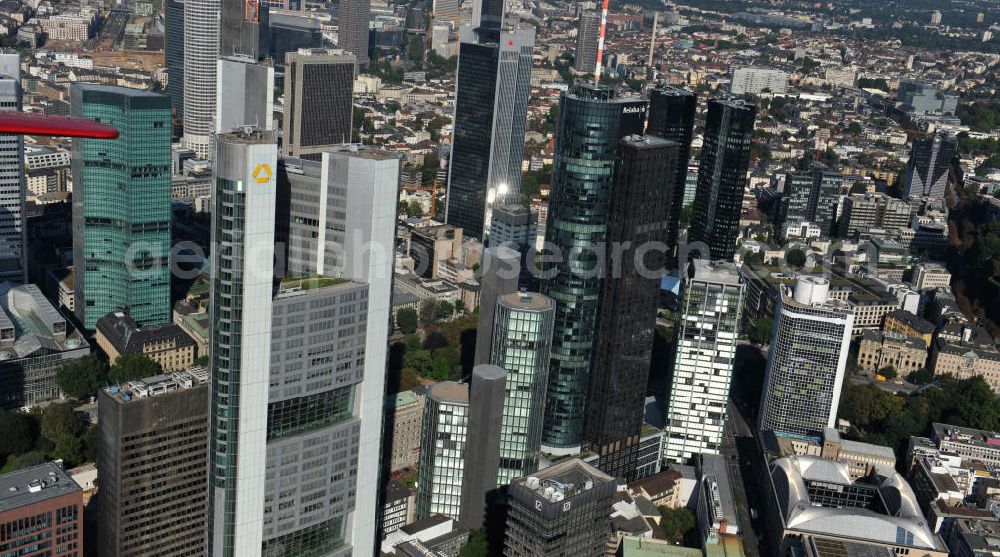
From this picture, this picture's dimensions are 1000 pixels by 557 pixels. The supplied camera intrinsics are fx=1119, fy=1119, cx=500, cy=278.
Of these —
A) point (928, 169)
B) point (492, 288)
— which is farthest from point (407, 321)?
point (928, 169)

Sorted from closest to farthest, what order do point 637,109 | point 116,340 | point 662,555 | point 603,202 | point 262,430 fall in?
point 262,430, point 662,555, point 603,202, point 637,109, point 116,340

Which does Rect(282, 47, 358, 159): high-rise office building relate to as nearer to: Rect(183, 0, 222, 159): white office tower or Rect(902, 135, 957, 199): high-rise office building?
Rect(183, 0, 222, 159): white office tower

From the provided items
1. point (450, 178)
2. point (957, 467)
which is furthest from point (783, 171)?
point (957, 467)

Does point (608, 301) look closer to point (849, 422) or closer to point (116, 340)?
point (849, 422)

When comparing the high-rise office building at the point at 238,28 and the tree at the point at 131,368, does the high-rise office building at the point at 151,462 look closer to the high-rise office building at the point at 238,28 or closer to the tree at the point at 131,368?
the tree at the point at 131,368

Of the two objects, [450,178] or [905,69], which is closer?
[450,178]

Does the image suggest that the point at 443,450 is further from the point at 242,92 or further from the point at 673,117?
the point at 673,117
